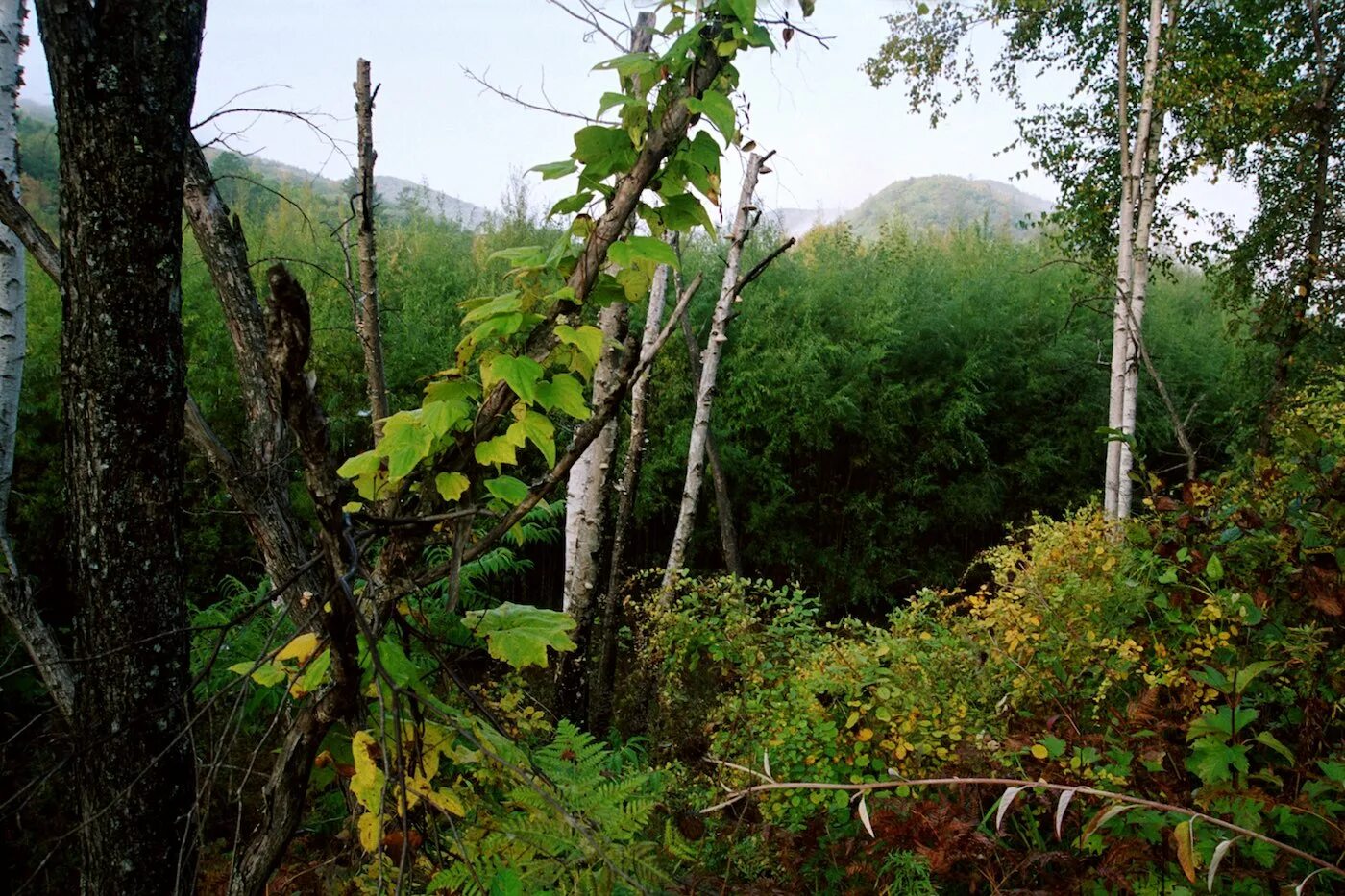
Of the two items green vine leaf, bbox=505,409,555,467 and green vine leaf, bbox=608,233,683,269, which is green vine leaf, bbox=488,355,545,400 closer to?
green vine leaf, bbox=505,409,555,467

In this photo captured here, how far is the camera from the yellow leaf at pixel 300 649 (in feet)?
3.03

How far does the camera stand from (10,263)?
300 cm

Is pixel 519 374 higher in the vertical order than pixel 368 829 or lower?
higher

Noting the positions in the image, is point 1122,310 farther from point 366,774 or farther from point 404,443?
point 366,774

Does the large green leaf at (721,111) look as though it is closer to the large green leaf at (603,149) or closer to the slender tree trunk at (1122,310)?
the large green leaf at (603,149)

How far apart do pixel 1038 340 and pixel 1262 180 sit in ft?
8.72

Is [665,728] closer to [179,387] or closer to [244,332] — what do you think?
[244,332]

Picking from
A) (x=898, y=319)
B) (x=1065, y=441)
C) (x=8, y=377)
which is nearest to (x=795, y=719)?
(x=8, y=377)

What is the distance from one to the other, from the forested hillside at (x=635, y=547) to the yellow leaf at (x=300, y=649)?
0.13 feet

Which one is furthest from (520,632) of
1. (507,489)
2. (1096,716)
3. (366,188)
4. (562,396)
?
(366,188)

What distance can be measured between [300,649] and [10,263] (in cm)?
312

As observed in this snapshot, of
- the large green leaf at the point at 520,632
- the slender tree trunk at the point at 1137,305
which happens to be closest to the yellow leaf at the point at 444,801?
the large green leaf at the point at 520,632

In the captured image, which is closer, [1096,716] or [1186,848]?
[1186,848]

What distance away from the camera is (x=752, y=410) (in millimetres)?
8344
